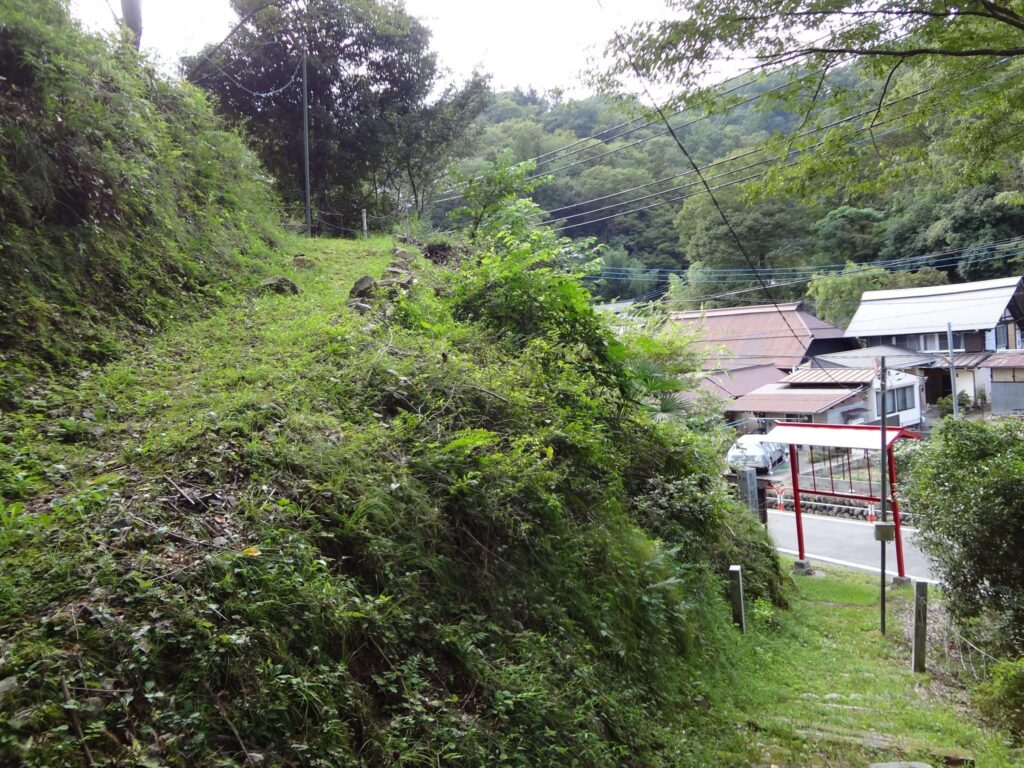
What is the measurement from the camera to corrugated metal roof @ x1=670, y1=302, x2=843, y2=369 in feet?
92.0

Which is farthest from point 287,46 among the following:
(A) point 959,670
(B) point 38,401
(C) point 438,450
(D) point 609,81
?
(A) point 959,670

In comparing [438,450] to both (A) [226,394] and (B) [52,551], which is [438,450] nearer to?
(A) [226,394]

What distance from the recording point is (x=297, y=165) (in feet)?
57.8

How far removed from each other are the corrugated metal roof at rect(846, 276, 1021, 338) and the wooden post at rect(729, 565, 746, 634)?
69.2 ft

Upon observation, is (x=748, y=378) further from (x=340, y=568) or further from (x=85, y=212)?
(x=340, y=568)

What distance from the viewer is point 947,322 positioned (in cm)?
2344

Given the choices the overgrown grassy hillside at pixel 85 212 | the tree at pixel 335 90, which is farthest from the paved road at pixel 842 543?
the tree at pixel 335 90

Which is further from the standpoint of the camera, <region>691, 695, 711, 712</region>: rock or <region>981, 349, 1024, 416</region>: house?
<region>981, 349, 1024, 416</region>: house

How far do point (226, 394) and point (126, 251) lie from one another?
373 centimetres

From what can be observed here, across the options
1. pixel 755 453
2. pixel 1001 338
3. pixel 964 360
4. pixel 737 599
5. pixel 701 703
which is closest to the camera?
pixel 701 703

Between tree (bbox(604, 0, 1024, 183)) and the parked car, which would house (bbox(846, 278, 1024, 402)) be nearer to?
the parked car

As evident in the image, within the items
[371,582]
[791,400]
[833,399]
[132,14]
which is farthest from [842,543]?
[132,14]

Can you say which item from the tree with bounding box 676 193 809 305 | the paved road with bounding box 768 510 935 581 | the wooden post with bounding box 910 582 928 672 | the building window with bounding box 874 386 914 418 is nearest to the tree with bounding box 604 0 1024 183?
the wooden post with bounding box 910 582 928 672

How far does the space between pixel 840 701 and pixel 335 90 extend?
18.1 metres
